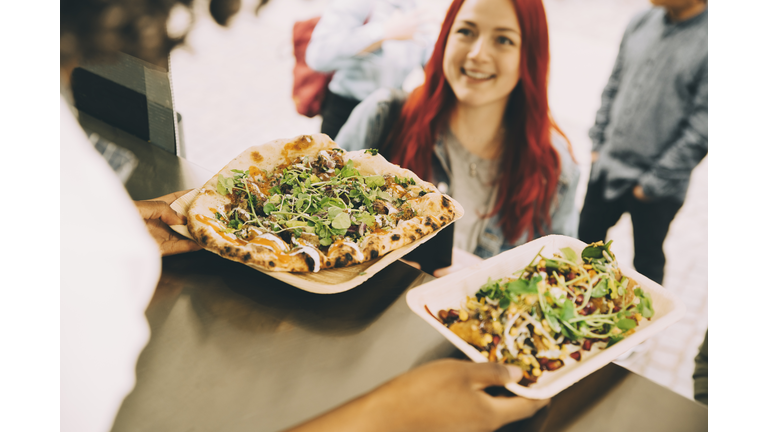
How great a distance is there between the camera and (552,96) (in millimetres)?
2525

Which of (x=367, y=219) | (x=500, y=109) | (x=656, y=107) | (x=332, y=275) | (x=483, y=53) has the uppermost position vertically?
(x=483, y=53)

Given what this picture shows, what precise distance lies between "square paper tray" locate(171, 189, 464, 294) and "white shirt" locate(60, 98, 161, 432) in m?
0.12

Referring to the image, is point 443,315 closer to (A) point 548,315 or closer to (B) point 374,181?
(A) point 548,315

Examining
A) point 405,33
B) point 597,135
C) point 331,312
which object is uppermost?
point 405,33

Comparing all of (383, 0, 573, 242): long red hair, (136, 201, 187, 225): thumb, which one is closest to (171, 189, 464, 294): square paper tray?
(136, 201, 187, 225): thumb

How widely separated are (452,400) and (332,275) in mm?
514

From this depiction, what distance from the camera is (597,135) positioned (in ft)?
8.93

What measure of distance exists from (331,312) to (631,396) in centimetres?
72

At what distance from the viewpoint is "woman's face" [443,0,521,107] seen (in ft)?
6.91

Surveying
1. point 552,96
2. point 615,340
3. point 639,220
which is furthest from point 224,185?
point 639,220

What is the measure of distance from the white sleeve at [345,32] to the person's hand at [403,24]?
0.05 meters

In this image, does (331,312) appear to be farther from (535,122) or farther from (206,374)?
(535,122)

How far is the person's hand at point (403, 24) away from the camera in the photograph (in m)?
2.67

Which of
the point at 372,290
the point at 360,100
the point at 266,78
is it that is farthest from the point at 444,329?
the point at 266,78
